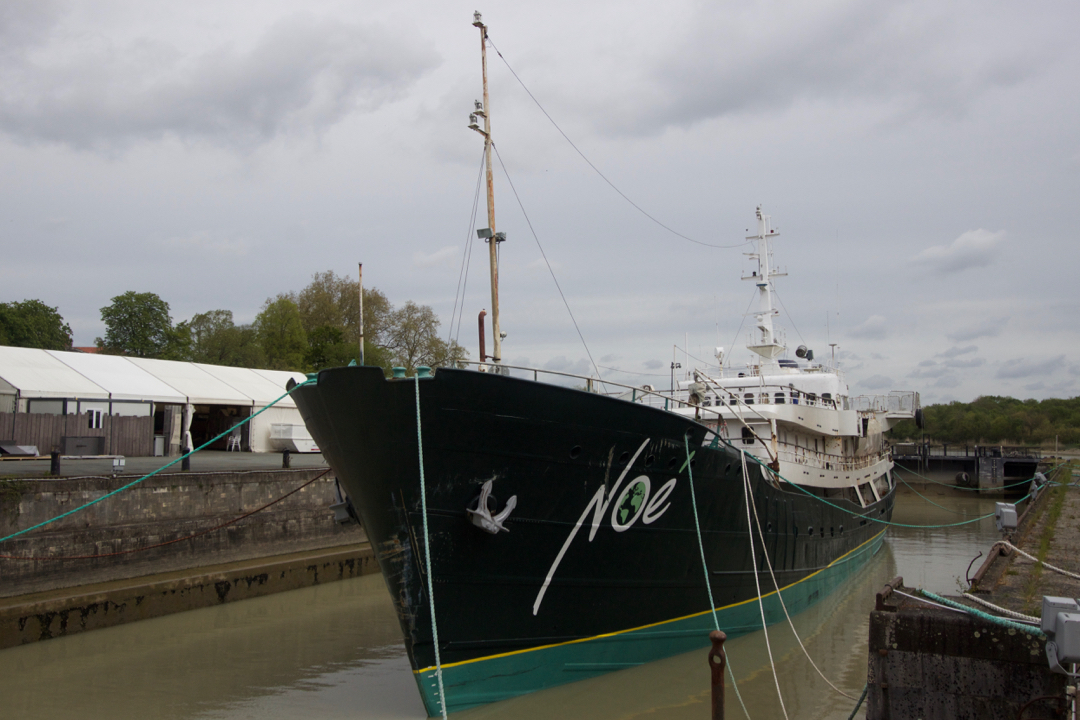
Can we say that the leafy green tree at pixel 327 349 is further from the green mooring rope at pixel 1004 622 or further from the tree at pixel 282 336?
the green mooring rope at pixel 1004 622

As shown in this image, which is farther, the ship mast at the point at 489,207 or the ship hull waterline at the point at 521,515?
the ship mast at the point at 489,207

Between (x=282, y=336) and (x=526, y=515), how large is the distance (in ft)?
137

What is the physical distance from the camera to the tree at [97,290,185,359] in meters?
49.7

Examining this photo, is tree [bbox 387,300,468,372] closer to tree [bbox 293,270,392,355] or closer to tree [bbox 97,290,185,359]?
tree [bbox 293,270,392,355]

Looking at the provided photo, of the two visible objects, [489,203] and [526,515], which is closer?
[526,515]

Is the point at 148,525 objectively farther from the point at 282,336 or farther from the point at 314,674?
the point at 282,336

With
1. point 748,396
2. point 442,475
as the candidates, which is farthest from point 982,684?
point 748,396

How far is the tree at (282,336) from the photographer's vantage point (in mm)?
45438

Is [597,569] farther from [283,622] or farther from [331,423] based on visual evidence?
[283,622]

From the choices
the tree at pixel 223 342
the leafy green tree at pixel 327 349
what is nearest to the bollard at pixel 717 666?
the leafy green tree at pixel 327 349

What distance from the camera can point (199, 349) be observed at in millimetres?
50531

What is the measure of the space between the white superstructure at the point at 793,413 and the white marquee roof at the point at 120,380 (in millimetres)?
15806

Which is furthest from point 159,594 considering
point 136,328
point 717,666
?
point 136,328

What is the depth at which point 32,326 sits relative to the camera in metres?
49.2
